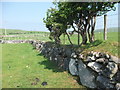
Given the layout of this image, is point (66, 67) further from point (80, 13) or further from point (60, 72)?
point (80, 13)

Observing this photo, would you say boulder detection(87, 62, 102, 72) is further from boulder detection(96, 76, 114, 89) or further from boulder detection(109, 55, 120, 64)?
boulder detection(109, 55, 120, 64)

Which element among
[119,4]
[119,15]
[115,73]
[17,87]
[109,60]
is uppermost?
[119,4]

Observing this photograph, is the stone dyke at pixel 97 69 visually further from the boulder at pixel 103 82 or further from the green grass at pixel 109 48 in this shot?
the green grass at pixel 109 48

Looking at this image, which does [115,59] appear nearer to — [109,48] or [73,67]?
[109,48]

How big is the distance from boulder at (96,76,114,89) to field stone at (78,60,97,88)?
373 mm

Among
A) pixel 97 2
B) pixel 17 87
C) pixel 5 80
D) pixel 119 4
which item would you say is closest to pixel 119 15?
pixel 119 4

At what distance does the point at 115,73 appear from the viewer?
6.67m

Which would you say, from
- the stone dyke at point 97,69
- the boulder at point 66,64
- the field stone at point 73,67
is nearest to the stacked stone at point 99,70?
the stone dyke at point 97,69

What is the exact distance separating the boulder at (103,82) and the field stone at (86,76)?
0.37m

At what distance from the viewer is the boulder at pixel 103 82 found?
6857 millimetres

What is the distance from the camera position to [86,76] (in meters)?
8.11

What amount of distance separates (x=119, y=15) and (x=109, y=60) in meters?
2.77

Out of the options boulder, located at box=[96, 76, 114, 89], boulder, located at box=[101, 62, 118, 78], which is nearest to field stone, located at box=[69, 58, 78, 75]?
boulder, located at box=[96, 76, 114, 89]

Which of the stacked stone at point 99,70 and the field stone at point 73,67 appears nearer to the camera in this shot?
the stacked stone at point 99,70
